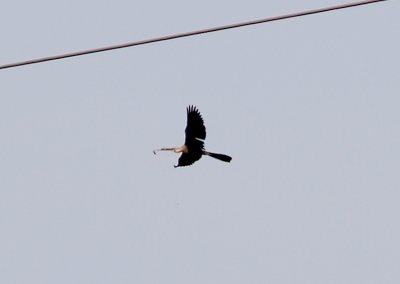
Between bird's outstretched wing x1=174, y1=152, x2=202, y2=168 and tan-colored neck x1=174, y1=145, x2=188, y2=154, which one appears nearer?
tan-colored neck x1=174, y1=145, x2=188, y2=154

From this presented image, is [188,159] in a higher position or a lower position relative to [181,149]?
lower

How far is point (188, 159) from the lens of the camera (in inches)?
854

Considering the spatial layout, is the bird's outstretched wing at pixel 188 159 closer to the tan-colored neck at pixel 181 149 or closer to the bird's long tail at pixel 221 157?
the tan-colored neck at pixel 181 149

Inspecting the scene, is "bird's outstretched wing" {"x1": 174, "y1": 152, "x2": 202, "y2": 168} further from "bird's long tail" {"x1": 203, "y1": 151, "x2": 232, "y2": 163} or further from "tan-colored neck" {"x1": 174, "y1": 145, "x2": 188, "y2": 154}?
"bird's long tail" {"x1": 203, "y1": 151, "x2": 232, "y2": 163}

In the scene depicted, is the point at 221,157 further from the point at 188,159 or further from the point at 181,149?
the point at 181,149

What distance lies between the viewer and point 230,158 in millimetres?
21797

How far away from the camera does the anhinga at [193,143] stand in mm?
21203

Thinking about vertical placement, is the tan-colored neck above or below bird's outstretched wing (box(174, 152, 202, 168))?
above

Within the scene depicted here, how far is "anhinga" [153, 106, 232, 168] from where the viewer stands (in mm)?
21203

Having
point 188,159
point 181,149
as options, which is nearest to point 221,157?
point 188,159

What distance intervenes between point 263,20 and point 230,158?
36.4 ft

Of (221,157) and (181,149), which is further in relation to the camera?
(221,157)

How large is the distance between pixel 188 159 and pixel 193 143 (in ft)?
1.53

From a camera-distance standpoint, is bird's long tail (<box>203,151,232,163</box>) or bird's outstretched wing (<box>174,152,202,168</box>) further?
bird's long tail (<box>203,151,232,163</box>)
